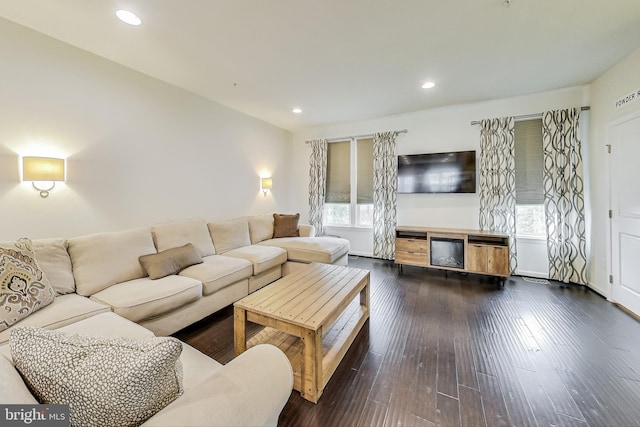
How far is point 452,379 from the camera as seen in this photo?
69.2 inches

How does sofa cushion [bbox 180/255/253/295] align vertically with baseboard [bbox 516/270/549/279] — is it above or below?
above

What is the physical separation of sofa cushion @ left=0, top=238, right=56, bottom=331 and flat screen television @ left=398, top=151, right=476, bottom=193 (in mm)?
4604

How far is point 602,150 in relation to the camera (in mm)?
3102

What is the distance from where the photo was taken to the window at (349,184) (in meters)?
5.11

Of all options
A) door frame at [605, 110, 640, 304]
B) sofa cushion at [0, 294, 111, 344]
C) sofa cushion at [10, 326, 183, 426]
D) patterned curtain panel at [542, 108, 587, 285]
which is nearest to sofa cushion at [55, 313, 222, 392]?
sofa cushion at [0, 294, 111, 344]

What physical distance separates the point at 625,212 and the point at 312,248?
3.67 meters

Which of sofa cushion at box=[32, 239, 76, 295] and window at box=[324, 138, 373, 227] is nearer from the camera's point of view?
sofa cushion at box=[32, 239, 76, 295]

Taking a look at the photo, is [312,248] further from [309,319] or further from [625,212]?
[625,212]

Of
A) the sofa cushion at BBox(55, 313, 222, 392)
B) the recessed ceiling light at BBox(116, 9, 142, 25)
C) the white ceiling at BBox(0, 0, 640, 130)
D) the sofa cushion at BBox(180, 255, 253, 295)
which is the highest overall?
the white ceiling at BBox(0, 0, 640, 130)

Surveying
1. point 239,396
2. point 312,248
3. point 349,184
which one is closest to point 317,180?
point 349,184

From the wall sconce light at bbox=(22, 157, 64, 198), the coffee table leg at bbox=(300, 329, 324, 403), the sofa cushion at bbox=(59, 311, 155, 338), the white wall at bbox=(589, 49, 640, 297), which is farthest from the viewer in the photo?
the white wall at bbox=(589, 49, 640, 297)

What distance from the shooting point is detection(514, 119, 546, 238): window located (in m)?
3.73

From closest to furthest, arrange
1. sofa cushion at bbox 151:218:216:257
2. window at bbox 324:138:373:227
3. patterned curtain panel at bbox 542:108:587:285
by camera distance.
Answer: sofa cushion at bbox 151:218:216:257
patterned curtain panel at bbox 542:108:587:285
window at bbox 324:138:373:227

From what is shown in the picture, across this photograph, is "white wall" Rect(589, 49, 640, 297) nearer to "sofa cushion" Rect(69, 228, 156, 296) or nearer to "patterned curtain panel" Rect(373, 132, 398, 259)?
"patterned curtain panel" Rect(373, 132, 398, 259)
